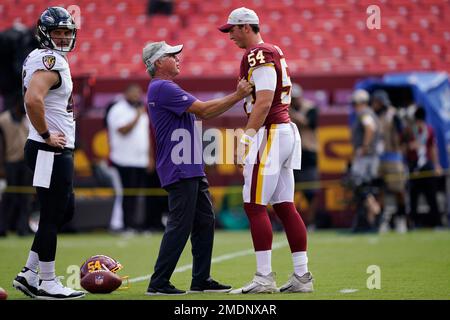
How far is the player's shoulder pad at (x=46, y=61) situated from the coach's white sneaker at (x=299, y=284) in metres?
2.40

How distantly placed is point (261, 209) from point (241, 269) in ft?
7.77

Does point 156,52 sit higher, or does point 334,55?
point 334,55

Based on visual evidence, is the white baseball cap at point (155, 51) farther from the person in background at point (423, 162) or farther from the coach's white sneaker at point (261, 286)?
the person in background at point (423, 162)

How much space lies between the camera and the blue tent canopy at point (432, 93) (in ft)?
56.4

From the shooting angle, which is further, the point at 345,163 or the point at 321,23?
the point at 321,23

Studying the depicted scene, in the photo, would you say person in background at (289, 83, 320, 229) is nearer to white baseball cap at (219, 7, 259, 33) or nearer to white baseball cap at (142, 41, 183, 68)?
white baseball cap at (219, 7, 259, 33)

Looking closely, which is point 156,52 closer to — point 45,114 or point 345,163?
point 45,114

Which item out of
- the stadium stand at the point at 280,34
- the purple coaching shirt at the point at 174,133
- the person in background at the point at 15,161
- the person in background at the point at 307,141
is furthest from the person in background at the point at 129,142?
the purple coaching shirt at the point at 174,133

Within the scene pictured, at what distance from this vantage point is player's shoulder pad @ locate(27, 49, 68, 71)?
7652 millimetres

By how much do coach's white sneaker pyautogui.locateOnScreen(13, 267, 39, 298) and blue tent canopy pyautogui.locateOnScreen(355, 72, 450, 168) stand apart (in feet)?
34.4

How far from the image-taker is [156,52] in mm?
8086
